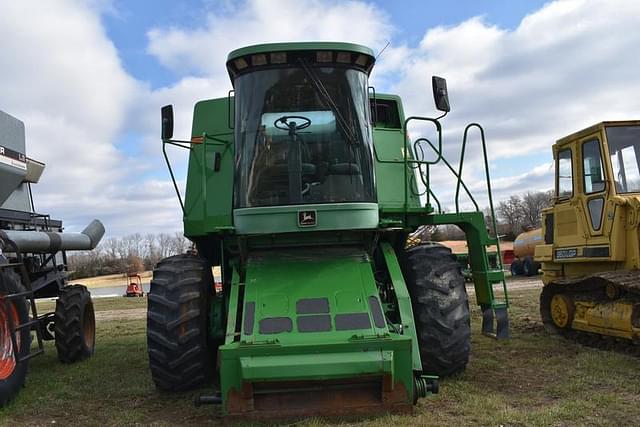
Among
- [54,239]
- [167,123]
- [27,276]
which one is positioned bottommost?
[27,276]

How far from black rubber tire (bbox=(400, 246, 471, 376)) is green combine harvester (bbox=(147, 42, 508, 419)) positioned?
12mm

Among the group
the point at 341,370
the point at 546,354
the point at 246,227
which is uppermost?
the point at 246,227

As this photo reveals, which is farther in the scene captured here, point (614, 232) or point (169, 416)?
point (614, 232)

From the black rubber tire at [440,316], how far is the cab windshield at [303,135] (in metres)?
0.93

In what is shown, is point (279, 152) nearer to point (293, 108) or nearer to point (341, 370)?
point (293, 108)

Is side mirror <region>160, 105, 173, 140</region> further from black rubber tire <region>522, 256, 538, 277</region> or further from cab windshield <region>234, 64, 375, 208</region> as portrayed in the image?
black rubber tire <region>522, 256, 538, 277</region>

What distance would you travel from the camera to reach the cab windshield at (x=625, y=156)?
25.6 feet

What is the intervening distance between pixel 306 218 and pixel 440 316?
1.47m

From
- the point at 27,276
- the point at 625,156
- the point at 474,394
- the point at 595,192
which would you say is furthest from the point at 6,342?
the point at 625,156

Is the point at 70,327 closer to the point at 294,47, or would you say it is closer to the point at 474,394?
the point at 294,47

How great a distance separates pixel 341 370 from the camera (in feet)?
14.1

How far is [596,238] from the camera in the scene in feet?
26.2

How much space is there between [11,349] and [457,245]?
106ft

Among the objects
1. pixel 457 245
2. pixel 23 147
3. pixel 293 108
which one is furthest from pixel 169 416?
pixel 457 245
